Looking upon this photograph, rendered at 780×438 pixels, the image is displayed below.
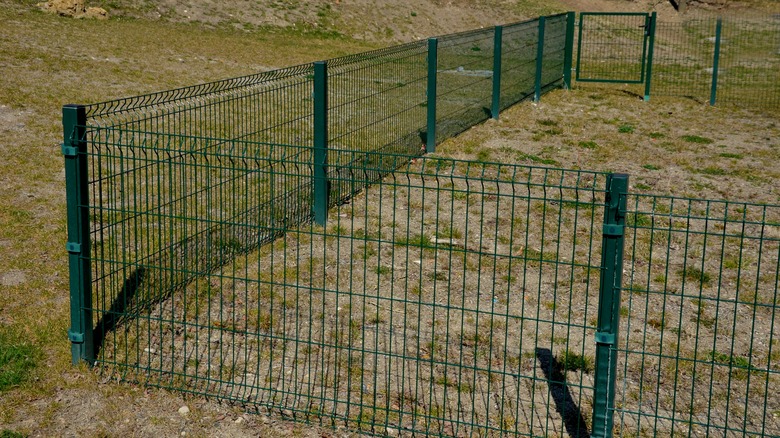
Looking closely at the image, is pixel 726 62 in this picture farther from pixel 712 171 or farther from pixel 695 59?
pixel 712 171

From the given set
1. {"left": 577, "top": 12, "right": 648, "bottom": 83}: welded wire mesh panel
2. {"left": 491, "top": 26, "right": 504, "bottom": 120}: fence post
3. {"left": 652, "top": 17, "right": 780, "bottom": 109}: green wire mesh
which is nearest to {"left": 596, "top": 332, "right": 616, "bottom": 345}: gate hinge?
{"left": 491, "top": 26, "right": 504, "bottom": 120}: fence post

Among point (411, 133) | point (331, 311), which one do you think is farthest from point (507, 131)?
point (331, 311)

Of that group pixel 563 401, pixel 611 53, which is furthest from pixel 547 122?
pixel 563 401

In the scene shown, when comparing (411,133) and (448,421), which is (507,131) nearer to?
(411,133)

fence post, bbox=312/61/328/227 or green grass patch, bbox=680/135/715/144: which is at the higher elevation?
fence post, bbox=312/61/328/227

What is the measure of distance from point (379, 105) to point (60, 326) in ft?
16.0

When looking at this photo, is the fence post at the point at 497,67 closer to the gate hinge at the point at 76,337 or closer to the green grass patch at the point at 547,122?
the green grass patch at the point at 547,122

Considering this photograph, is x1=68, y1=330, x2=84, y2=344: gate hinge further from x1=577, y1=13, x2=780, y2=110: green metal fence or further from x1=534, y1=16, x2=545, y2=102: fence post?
x1=577, y1=13, x2=780, y2=110: green metal fence

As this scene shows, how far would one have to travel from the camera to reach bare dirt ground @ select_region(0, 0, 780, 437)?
5270 millimetres

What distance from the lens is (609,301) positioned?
4535mm

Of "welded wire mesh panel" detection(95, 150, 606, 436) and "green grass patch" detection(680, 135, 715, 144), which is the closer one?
"welded wire mesh panel" detection(95, 150, 606, 436)

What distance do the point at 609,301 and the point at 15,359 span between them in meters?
3.64

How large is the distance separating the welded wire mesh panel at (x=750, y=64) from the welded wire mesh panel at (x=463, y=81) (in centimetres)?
592

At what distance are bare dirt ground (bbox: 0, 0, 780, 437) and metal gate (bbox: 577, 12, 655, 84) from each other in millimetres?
1266
